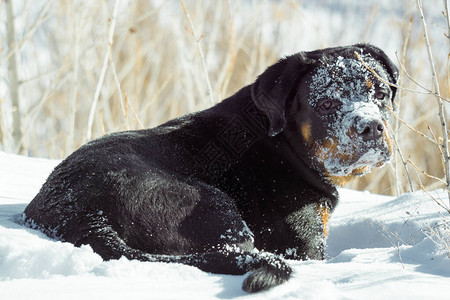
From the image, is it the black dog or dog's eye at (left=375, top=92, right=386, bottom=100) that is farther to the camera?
dog's eye at (left=375, top=92, right=386, bottom=100)

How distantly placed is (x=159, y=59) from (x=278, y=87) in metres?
4.09

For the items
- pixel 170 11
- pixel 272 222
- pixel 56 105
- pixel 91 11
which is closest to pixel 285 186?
pixel 272 222

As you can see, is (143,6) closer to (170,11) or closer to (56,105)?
(170,11)

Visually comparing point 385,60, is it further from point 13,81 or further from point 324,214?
point 13,81

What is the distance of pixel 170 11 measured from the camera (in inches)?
340

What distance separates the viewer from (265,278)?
6.18ft

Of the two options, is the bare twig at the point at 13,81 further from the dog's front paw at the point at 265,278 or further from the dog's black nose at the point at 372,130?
the dog's front paw at the point at 265,278

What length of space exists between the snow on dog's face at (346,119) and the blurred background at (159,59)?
1.42m

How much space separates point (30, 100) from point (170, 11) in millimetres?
2908

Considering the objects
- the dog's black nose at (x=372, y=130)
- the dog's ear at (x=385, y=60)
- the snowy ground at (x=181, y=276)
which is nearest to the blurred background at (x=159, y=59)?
the dog's ear at (x=385, y=60)

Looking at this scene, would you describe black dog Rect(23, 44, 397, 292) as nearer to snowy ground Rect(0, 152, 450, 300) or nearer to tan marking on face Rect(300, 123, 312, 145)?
tan marking on face Rect(300, 123, 312, 145)

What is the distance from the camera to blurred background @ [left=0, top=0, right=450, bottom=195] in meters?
5.32

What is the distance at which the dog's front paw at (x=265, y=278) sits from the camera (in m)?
1.85

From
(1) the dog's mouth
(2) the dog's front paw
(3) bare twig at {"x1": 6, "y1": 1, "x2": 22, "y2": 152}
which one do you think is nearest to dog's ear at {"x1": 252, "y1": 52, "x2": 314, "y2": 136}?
(1) the dog's mouth
